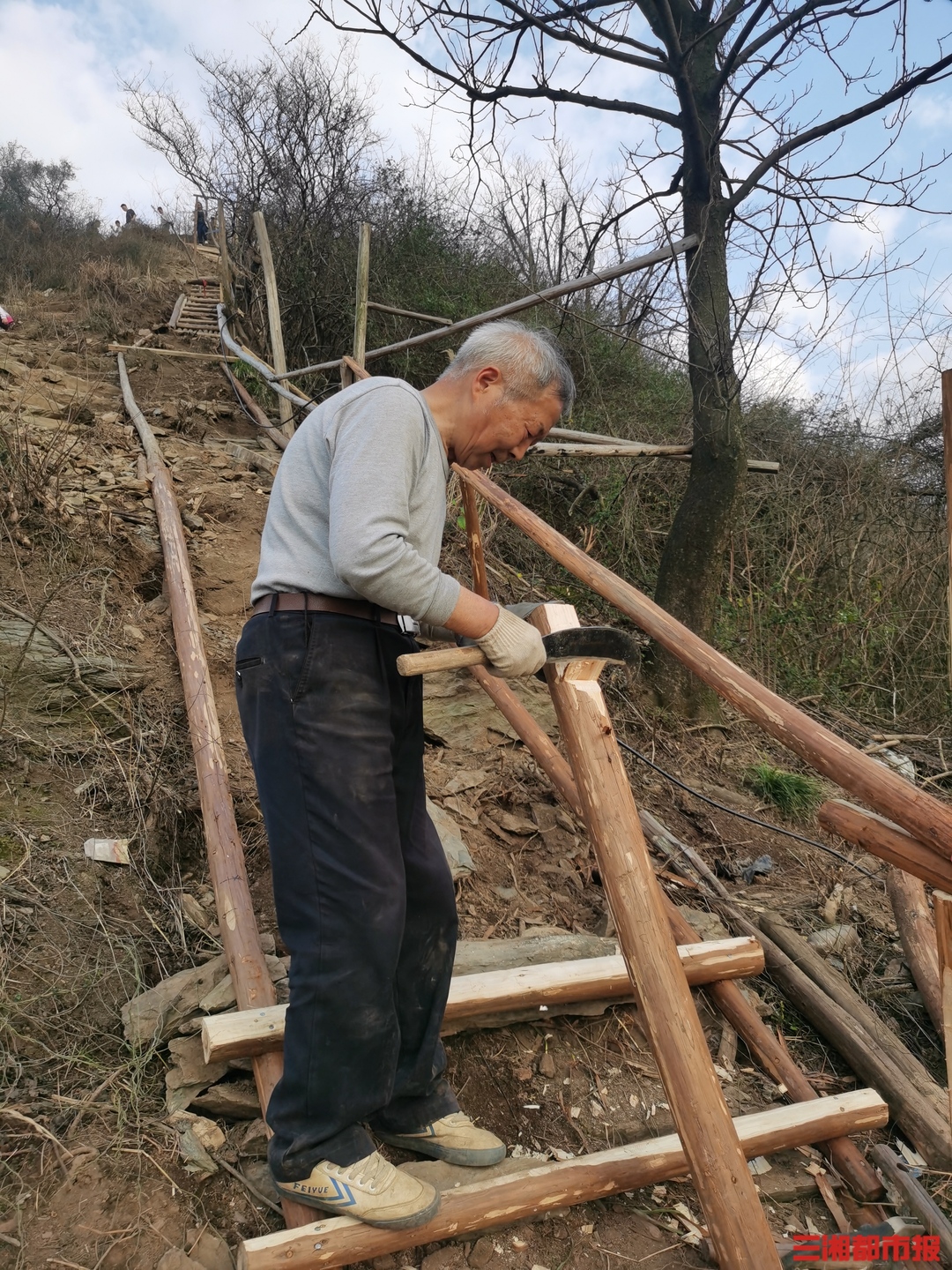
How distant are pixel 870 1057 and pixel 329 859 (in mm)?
2153

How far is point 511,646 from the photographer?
67.1 inches

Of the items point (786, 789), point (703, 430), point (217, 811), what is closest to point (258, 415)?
point (703, 430)

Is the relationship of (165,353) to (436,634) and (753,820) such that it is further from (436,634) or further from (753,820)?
(436,634)

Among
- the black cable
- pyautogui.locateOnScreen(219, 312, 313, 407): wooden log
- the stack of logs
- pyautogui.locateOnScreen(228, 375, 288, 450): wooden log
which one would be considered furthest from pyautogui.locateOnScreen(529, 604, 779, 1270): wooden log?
pyautogui.locateOnScreen(228, 375, 288, 450): wooden log

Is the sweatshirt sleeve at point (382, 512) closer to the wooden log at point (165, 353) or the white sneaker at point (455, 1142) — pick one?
the white sneaker at point (455, 1142)

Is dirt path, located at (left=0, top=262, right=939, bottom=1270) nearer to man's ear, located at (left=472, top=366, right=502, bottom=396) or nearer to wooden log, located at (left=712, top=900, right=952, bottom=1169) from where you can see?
wooden log, located at (left=712, top=900, right=952, bottom=1169)

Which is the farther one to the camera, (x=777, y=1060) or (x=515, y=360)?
(x=777, y=1060)

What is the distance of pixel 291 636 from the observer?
174 centimetres

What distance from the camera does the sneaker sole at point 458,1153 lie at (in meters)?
2.03

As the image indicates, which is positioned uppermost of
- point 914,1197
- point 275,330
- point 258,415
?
point 275,330

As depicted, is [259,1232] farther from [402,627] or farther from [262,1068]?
[402,627]

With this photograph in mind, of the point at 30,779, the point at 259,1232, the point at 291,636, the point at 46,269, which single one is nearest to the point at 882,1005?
the point at 259,1232

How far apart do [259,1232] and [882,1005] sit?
8.29ft

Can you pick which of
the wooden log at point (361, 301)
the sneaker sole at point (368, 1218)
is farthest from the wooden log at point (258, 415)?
the sneaker sole at point (368, 1218)
